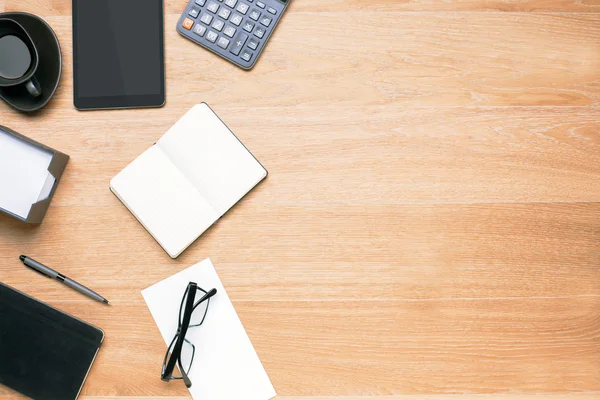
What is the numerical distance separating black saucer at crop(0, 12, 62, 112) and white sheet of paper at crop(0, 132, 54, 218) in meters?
0.06

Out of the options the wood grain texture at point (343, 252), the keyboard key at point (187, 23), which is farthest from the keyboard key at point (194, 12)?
the wood grain texture at point (343, 252)

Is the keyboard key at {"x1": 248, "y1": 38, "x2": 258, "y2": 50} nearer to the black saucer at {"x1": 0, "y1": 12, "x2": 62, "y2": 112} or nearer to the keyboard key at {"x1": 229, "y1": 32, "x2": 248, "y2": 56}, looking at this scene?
the keyboard key at {"x1": 229, "y1": 32, "x2": 248, "y2": 56}

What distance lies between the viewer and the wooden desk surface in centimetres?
78

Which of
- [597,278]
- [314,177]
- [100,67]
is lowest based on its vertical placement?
[597,278]

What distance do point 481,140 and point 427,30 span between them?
0.61 ft

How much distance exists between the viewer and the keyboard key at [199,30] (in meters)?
0.79

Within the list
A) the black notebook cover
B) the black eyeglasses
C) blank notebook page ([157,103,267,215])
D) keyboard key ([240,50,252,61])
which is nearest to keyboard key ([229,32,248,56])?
keyboard key ([240,50,252,61])

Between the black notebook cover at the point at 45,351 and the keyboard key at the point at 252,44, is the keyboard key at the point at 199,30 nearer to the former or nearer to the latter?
the keyboard key at the point at 252,44

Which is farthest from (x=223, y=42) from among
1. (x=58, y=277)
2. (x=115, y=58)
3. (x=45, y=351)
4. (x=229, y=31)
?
(x=45, y=351)

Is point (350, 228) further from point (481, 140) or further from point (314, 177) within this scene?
point (481, 140)

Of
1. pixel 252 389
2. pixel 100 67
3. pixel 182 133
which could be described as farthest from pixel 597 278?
pixel 100 67

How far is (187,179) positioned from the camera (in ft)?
2.54

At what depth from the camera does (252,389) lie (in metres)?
0.77

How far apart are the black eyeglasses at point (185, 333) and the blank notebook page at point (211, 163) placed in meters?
0.12
